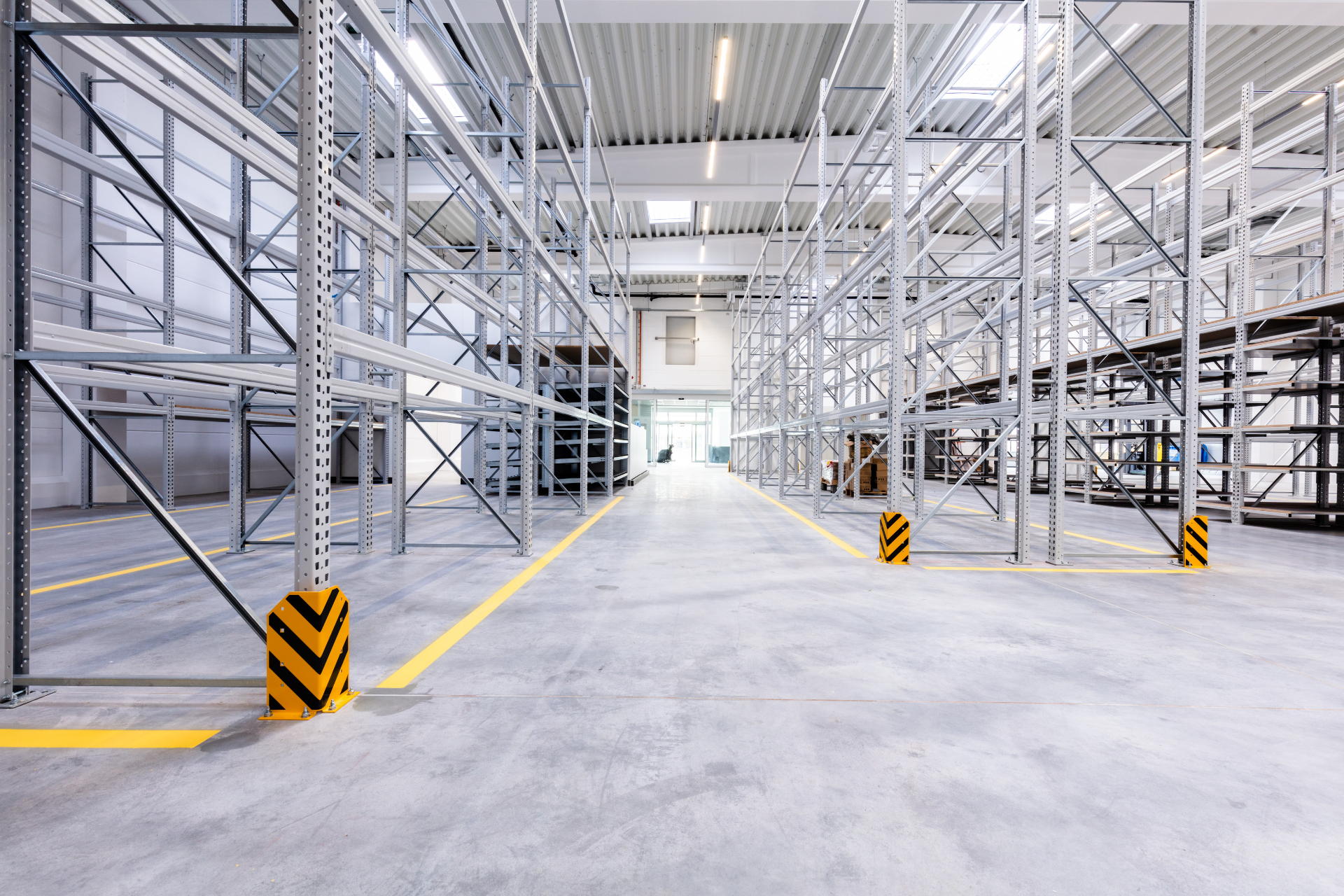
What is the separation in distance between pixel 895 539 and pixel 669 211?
16.0 metres

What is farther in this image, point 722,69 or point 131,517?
point 722,69

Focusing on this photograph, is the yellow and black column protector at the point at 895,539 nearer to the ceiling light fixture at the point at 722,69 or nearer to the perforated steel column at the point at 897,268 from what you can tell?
the perforated steel column at the point at 897,268

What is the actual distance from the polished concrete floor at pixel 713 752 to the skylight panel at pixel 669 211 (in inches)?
649

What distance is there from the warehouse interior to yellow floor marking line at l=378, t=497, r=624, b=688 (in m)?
0.03

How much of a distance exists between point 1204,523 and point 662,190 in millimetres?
12724

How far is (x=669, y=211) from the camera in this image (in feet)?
62.3

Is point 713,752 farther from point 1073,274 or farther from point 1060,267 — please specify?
point 1073,274

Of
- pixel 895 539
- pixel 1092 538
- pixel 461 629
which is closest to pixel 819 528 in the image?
pixel 895 539

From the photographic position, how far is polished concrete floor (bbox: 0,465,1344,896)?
158 cm

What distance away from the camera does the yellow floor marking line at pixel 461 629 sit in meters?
2.81

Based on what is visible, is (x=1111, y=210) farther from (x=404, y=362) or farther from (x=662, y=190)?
(x=404, y=362)

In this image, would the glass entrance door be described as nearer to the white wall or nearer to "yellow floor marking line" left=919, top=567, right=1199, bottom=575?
the white wall

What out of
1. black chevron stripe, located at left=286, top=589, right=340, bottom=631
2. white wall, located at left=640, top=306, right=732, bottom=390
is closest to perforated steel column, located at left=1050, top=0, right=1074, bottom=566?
black chevron stripe, located at left=286, top=589, right=340, bottom=631

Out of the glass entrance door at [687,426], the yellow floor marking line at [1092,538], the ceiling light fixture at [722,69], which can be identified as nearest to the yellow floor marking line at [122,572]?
the yellow floor marking line at [1092,538]
